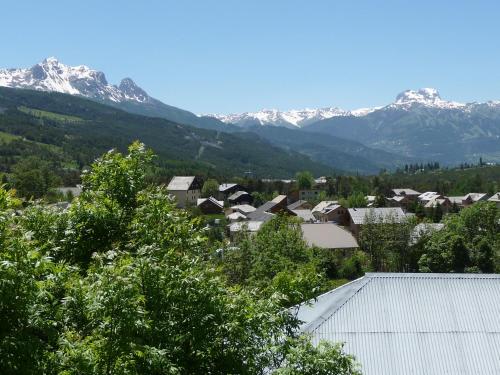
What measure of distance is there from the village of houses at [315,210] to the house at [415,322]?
101 feet

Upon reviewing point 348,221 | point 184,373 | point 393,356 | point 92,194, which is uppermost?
point 92,194

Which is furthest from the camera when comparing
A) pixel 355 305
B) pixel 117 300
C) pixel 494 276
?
pixel 494 276

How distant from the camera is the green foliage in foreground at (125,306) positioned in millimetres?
6285

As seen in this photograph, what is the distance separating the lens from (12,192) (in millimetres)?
7832

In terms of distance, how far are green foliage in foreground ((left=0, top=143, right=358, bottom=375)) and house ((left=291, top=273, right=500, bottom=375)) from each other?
6.27 meters

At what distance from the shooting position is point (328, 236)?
69.9 meters

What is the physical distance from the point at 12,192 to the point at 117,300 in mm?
2905

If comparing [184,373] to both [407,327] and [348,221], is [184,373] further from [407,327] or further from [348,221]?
[348,221]

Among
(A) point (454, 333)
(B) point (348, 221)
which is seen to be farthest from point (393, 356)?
(B) point (348, 221)

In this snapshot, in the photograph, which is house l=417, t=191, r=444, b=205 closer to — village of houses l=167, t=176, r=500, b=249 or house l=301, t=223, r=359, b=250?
village of houses l=167, t=176, r=500, b=249

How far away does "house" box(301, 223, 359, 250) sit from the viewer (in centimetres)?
6780

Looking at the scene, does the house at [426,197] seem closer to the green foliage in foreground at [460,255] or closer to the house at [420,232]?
the house at [420,232]

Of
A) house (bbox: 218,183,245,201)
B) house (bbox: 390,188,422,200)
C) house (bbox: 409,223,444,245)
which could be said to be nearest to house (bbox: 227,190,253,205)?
house (bbox: 218,183,245,201)

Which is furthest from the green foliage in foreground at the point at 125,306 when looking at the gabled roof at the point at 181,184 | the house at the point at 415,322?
the gabled roof at the point at 181,184
